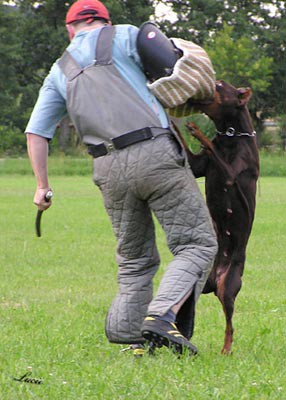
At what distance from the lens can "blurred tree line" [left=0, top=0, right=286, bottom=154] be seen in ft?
197

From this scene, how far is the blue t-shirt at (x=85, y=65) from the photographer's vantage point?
16.4ft

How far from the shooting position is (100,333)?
20.6ft

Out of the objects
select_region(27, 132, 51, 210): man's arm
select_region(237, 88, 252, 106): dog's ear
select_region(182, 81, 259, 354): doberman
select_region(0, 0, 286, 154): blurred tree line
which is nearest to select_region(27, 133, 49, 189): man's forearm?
select_region(27, 132, 51, 210): man's arm

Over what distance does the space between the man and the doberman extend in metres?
0.40

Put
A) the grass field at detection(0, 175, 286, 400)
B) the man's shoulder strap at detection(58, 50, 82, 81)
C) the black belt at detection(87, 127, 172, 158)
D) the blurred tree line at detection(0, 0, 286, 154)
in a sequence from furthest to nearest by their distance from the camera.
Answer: the blurred tree line at detection(0, 0, 286, 154) < the man's shoulder strap at detection(58, 50, 82, 81) < the black belt at detection(87, 127, 172, 158) < the grass field at detection(0, 175, 286, 400)

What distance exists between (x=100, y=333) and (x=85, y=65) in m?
2.00

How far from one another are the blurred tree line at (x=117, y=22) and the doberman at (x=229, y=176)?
53492 mm

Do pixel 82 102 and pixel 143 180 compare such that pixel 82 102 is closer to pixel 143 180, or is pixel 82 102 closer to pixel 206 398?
pixel 143 180

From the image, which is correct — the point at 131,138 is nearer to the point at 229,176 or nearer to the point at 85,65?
the point at 85,65

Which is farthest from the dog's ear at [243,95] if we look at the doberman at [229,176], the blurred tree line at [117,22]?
the blurred tree line at [117,22]

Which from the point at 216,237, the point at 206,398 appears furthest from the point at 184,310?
the point at 206,398

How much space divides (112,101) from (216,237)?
952mm

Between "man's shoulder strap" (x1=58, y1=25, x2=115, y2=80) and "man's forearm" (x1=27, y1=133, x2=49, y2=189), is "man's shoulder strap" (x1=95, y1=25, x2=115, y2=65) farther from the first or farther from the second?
"man's forearm" (x1=27, y1=133, x2=49, y2=189)

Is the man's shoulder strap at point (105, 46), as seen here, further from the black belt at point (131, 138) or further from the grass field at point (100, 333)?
the grass field at point (100, 333)
